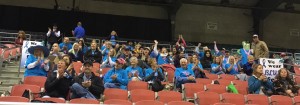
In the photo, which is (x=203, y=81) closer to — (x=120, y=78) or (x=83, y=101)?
(x=120, y=78)

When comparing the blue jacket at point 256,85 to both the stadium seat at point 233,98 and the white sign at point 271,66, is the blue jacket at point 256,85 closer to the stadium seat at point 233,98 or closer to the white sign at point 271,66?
the stadium seat at point 233,98

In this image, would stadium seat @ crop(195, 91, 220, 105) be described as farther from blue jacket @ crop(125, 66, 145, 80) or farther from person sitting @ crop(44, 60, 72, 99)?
person sitting @ crop(44, 60, 72, 99)

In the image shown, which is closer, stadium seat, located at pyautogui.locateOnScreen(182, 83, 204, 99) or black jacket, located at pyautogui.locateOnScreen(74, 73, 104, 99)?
black jacket, located at pyautogui.locateOnScreen(74, 73, 104, 99)

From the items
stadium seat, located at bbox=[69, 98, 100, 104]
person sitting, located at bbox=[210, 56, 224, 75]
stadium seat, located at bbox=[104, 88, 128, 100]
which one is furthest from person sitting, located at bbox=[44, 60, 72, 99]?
person sitting, located at bbox=[210, 56, 224, 75]

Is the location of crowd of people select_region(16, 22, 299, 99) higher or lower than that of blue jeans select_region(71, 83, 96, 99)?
higher

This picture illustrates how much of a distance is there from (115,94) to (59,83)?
1.16m

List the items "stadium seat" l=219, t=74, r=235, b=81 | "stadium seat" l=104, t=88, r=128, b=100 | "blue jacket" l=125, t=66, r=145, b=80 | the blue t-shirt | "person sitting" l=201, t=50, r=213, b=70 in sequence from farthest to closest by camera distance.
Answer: "person sitting" l=201, t=50, r=213, b=70, the blue t-shirt, "stadium seat" l=219, t=74, r=235, b=81, "blue jacket" l=125, t=66, r=145, b=80, "stadium seat" l=104, t=88, r=128, b=100

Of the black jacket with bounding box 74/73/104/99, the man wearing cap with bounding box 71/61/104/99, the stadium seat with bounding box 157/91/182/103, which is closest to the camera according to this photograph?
the man wearing cap with bounding box 71/61/104/99

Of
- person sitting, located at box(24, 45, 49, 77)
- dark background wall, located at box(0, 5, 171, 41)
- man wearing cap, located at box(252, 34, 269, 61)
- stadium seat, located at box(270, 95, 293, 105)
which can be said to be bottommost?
stadium seat, located at box(270, 95, 293, 105)

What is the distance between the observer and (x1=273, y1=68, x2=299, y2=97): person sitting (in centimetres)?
828

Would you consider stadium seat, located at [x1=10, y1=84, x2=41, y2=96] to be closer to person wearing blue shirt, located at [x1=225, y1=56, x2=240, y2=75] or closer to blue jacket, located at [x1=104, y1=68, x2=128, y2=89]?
blue jacket, located at [x1=104, y1=68, x2=128, y2=89]

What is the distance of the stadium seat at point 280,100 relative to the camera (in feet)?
25.5

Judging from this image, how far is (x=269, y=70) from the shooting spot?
31.8 ft

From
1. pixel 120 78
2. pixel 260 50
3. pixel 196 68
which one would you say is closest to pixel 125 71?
pixel 120 78
